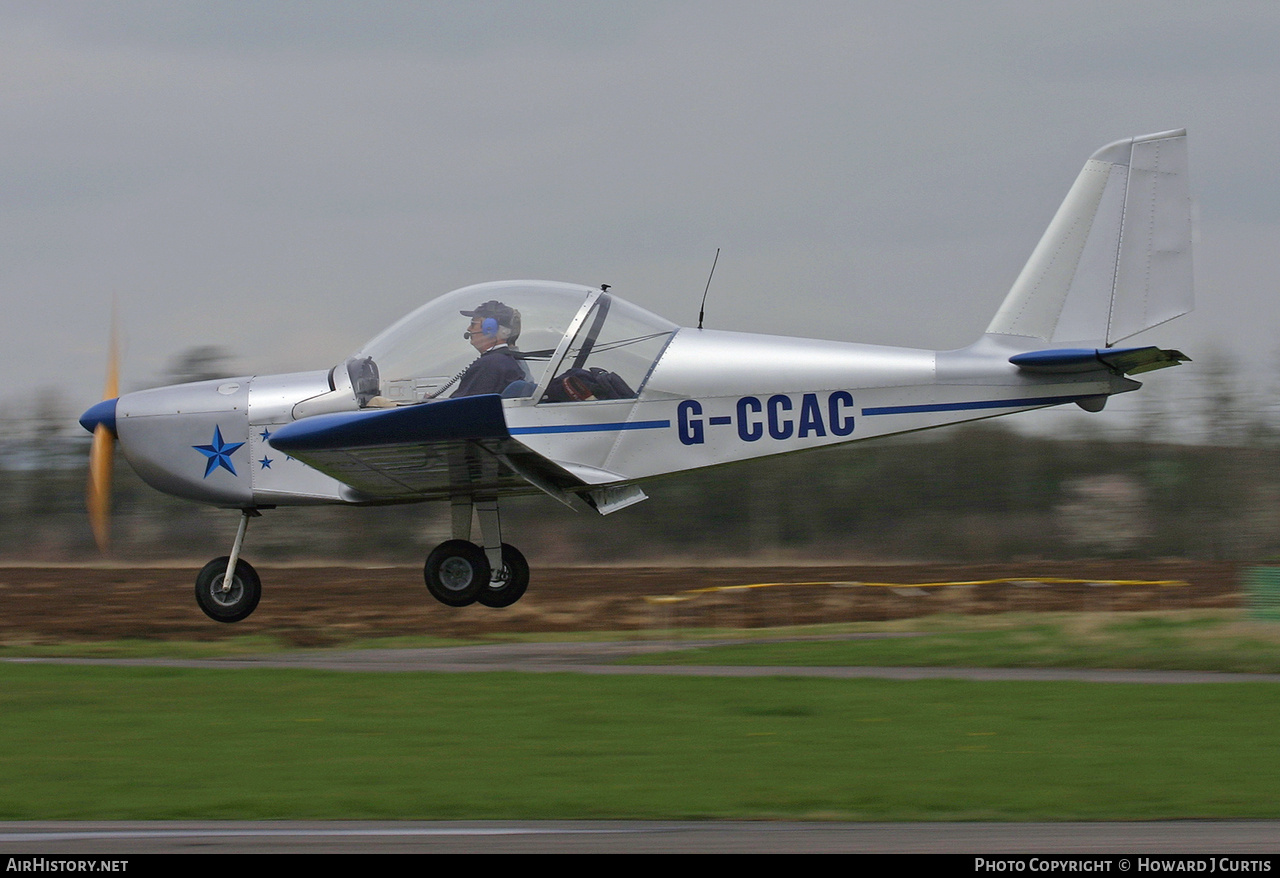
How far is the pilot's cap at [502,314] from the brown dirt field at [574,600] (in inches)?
287

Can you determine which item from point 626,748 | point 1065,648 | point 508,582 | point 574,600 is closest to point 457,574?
point 508,582

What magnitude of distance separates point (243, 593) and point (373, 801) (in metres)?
5.83

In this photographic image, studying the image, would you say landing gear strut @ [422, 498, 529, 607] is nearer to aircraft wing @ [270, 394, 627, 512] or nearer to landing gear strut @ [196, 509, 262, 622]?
aircraft wing @ [270, 394, 627, 512]

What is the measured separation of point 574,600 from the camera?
22000 mm

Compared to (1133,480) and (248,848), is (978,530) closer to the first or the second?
(1133,480)

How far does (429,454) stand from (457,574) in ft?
4.69

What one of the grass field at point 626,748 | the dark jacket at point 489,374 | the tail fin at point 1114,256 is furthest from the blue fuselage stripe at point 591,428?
the tail fin at point 1114,256

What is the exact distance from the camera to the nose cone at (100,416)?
11719 mm

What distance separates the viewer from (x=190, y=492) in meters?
11.6

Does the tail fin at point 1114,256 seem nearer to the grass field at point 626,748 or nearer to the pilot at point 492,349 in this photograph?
the grass field at point 626,748

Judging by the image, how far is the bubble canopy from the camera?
10.9 m

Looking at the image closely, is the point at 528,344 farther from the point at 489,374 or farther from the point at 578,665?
the point at 578,665

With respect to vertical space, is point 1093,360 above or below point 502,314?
below

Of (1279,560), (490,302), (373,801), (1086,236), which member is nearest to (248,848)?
(373,801)
